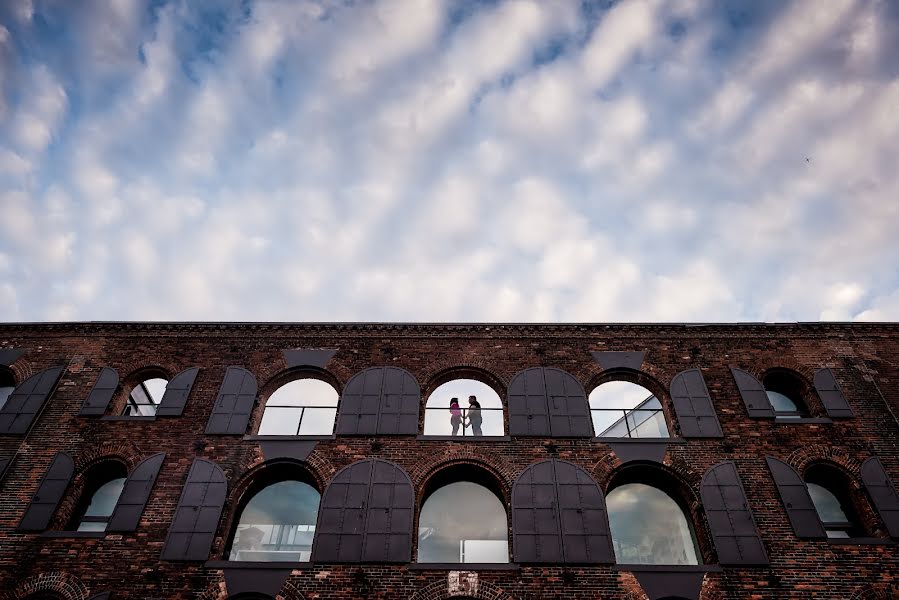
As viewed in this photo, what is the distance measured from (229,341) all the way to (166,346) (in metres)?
1.68

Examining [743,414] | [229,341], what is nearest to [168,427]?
[229,341]

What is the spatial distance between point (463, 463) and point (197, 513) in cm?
560

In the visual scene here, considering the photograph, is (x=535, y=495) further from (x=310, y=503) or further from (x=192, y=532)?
(x=192, y=532)

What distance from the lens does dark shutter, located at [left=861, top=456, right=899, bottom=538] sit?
10.9m

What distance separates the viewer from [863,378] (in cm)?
1331

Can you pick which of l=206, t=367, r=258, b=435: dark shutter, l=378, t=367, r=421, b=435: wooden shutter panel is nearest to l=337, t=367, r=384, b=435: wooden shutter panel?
l=378, t=367, r=421, b=435: wooden shutter panel

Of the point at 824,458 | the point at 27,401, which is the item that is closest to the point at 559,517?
the point at 824,458

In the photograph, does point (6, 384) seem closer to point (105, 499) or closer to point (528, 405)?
point (105, 499)

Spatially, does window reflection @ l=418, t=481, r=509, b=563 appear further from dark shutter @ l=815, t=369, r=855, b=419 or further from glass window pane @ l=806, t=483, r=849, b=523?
dark shutter @ l=815, t=369, r=855, b=419

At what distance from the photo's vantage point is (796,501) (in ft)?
36.7

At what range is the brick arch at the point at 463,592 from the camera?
33.1 feet

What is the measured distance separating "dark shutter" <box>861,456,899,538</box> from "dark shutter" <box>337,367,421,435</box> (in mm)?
9725

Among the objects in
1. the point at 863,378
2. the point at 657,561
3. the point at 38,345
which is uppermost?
the point at 38,345

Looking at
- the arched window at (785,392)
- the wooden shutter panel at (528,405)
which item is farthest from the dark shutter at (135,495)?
the arched window at (785,392)
